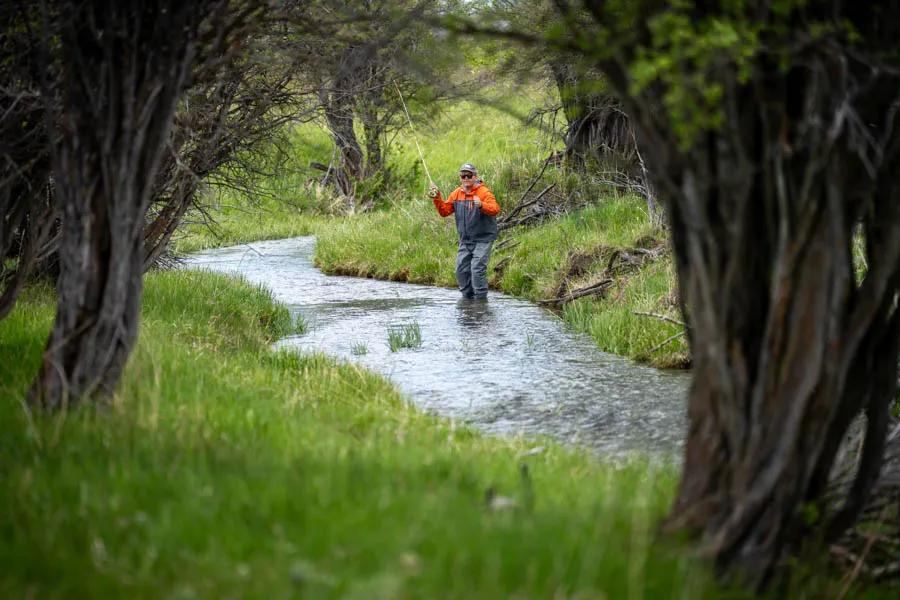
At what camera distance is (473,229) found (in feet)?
49.4

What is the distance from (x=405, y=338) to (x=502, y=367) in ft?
5.26

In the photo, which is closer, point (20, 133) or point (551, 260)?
point (20, 133)

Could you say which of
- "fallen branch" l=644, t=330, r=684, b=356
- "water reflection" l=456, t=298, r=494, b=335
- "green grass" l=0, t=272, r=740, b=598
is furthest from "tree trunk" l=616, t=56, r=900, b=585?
"water reflection" l=456, t=298, r=494, b=335

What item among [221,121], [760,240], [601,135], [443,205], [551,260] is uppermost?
[601,135]

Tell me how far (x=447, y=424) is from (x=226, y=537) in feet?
12.6

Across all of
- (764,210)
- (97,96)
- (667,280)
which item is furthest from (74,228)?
(667,280)

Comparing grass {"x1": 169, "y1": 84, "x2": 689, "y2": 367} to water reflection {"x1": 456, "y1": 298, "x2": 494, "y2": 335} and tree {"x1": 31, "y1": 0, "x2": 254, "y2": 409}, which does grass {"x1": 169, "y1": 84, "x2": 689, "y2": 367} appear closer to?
water reflection {"x1": 456, "y1": 298, "x2": 494, "y2": 335}

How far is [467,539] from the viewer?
3.19m

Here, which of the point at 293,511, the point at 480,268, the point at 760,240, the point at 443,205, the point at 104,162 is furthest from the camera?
the point at 443,205

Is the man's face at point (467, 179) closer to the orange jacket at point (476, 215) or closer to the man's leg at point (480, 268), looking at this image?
the orange jacket at point (476, 215)

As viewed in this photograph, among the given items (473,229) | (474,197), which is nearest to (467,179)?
(474,197)

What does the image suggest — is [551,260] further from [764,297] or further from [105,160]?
[764,297]

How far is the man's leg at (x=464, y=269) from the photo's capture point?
50.0 ft

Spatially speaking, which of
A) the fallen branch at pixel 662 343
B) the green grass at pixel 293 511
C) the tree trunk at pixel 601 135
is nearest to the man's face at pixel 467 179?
the tree trunk at pixel 601 135
